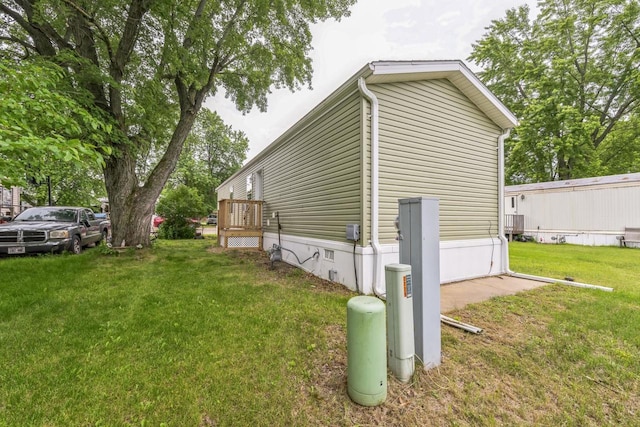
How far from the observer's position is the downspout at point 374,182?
14.9 ft

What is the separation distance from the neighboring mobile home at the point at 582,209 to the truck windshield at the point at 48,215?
20299 millimetres

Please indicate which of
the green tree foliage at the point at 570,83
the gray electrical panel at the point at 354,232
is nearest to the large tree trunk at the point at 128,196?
the gray electrical panel at the point at 354,232

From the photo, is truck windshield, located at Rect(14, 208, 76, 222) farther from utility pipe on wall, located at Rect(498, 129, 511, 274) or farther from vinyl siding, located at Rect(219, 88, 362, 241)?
utility pipe on wall, located at Rect(498, 129, 511, 274)

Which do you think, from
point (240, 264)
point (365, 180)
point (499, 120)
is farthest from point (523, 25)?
point (240, 264)

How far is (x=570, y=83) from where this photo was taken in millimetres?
17672

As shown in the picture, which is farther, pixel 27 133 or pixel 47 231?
pixel 47 231

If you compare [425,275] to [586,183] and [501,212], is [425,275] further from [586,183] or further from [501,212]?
[586,183]

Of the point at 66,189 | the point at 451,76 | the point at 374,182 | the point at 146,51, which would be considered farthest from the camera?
the point at 66,189

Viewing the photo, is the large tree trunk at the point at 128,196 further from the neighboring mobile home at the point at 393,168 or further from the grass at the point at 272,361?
the neighboring mobile home at the point at 393,168

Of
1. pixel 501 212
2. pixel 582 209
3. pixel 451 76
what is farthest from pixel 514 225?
pixel 451 76

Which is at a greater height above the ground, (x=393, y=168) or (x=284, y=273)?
(x=393, y=168)

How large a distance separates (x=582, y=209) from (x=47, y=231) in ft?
66.7

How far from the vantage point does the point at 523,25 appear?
1980cm

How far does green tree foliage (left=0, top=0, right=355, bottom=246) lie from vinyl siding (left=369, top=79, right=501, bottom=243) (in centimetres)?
584
